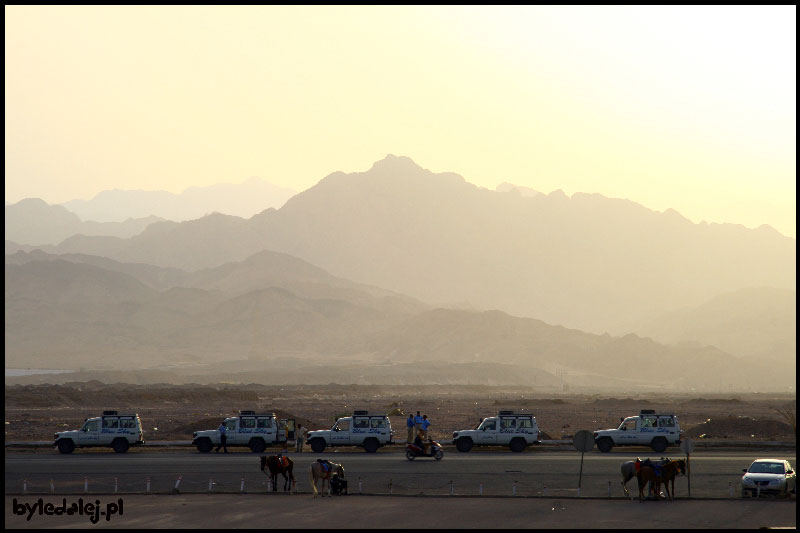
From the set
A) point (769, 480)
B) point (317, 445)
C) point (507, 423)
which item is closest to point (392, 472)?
point (317, 445)

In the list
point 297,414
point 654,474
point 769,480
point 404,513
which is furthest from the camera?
point 297,414

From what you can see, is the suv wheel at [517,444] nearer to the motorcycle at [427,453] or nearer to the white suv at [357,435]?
the motorcycle at [427,453]

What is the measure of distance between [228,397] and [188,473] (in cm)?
8896

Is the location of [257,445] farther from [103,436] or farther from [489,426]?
[489,426]

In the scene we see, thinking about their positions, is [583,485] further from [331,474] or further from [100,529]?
[100,529]

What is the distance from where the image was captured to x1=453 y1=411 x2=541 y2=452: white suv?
47500 millimetres

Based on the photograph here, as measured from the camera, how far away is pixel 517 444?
47344 mm

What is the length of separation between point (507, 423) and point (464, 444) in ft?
7.50

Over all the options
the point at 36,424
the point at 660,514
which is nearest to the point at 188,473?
the point at 660,514

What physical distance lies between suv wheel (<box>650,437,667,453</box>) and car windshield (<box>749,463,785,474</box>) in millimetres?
12976

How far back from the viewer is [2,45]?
2539 cm

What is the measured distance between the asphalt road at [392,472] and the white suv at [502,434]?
748 millimetres

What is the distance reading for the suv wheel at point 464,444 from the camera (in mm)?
47719

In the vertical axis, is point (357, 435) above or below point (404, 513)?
above
